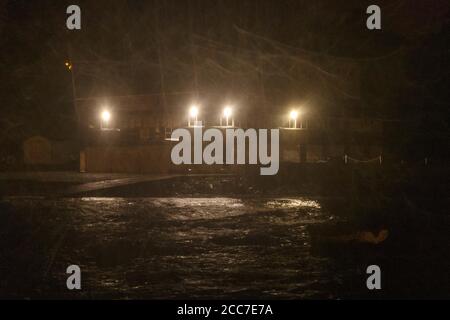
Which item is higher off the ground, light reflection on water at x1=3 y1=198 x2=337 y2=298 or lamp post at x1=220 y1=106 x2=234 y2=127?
lamp post at x1=220 y1=106 x2=234 y2=127

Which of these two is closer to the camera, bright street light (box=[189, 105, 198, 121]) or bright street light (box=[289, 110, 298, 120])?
bright street light (box=[189, 105, 198, 121])

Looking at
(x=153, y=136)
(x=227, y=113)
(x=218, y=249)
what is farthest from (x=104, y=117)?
(x=218, y=249)

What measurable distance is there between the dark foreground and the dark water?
0.06ft

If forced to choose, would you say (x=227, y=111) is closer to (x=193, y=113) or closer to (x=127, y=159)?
(x=193, y=113)

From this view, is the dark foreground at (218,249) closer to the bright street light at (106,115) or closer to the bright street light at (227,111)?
the bright street light at (227,111)

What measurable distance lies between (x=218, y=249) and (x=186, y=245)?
2.23 feet

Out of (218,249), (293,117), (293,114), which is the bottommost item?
(218,249)

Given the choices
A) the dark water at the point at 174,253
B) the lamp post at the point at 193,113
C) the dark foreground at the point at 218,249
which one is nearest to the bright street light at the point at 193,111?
the lamp post at the point at 193,113

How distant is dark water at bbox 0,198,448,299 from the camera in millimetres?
7285

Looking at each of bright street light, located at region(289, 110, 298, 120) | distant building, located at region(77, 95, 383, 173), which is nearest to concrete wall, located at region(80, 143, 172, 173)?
distant building, located at region(77, 95, 383, 173)

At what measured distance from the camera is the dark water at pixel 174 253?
23.9 feet

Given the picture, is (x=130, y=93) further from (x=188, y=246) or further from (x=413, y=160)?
(x=188, y=246)

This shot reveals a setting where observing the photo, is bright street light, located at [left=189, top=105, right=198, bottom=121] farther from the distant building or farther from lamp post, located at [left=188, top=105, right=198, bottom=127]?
the distant building

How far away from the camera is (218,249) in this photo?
9789mm
